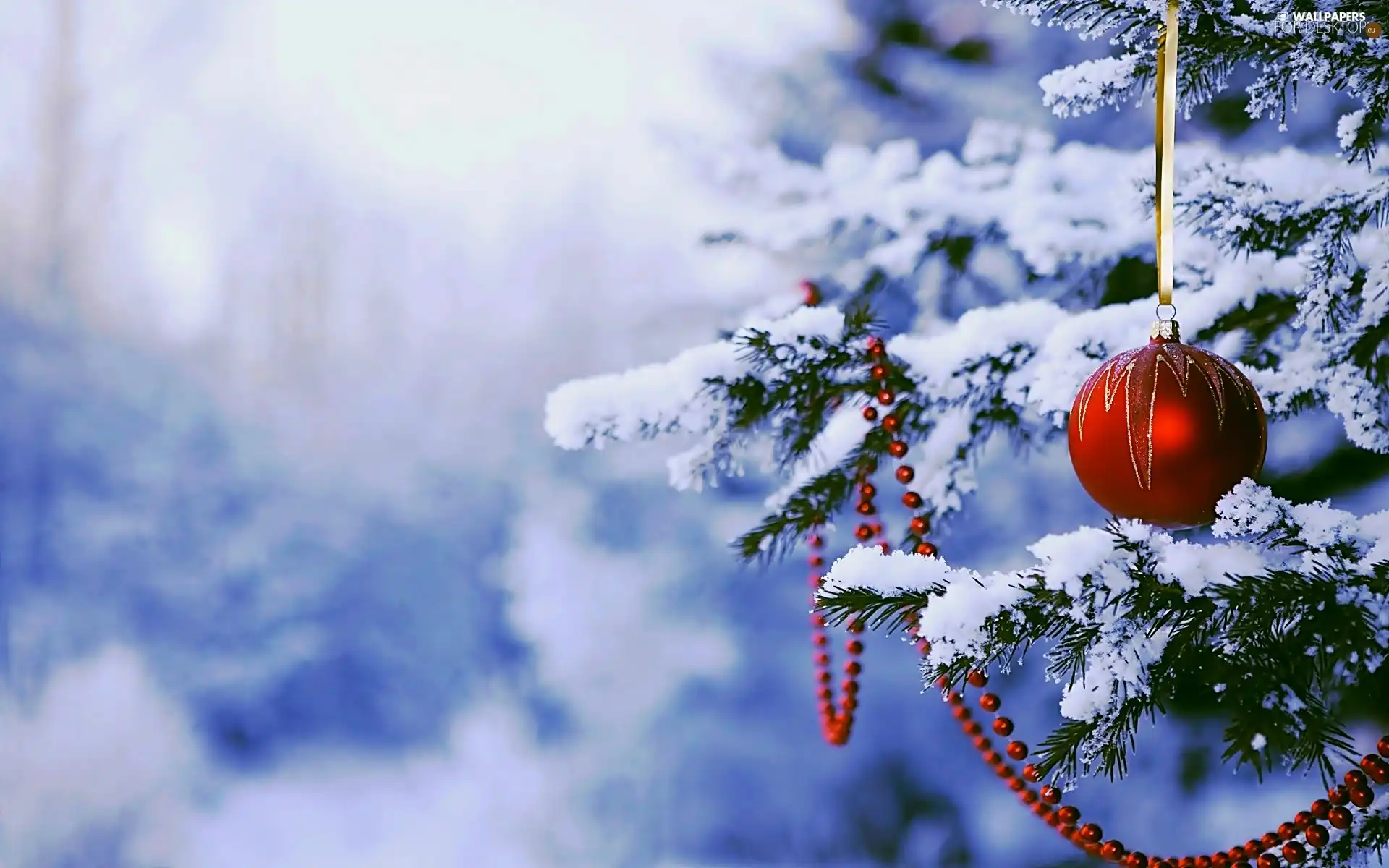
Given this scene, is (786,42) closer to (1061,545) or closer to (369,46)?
(369,46)

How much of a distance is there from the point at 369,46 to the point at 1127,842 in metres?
1.07

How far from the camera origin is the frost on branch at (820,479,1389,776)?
1.15ft

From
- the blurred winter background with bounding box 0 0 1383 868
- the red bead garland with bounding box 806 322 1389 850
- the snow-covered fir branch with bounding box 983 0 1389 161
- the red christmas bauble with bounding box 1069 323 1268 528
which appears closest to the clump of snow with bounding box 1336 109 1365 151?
the snow-covered fir branch with bounding box 983 0 1389 161

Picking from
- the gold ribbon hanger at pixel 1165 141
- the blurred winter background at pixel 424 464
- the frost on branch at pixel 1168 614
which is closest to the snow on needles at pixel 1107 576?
the frost on branch at pixel 1168 614

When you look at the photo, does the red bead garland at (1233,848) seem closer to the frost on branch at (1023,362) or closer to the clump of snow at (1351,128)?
the frost on branch at (1023,362)

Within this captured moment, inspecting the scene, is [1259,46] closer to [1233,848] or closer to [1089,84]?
[1089,84]

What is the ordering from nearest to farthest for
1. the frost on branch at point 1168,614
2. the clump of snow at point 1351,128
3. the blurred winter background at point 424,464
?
the frost on branch at point 1168,614 < the clump of snow at point 1351,128 < the blurred winter background at point 424,464

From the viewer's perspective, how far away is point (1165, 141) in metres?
0.44

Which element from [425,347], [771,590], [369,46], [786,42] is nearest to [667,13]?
[786,42]

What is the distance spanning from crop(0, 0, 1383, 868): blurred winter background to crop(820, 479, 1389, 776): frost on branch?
645 mm

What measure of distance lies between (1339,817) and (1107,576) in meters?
0.18

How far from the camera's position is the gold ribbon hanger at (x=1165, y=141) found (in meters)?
0.42

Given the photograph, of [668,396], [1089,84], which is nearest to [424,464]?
[668,396]

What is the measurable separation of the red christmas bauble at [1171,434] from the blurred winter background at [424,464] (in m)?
0.59
